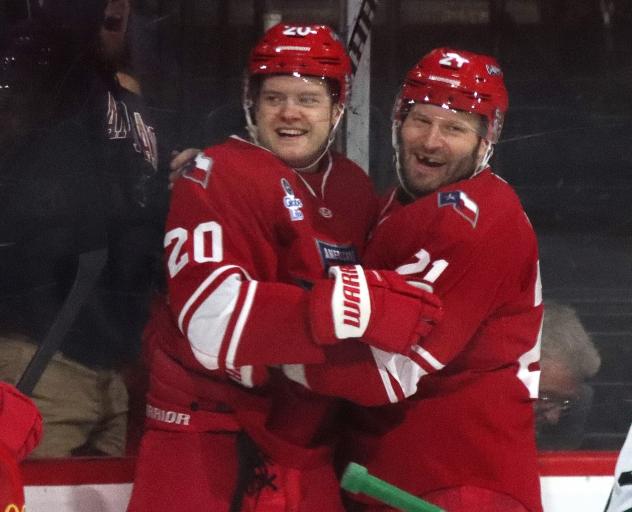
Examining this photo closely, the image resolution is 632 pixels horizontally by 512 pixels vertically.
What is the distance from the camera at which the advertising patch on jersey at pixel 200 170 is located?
1.97 meters

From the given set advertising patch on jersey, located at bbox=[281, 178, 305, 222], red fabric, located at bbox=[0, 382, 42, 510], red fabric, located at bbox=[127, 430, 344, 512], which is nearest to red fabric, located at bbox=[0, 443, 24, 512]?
red fabric, located at bbox=[0, 382, 42, 510]

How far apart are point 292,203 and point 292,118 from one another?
0.55 feet

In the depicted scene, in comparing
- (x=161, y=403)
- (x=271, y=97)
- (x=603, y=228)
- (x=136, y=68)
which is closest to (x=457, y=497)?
(x=161, y=403)

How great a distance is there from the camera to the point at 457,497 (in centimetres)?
200

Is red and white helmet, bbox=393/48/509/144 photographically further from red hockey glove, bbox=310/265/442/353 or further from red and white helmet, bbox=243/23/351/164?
red hockey glove, bbox=310/265/442/353

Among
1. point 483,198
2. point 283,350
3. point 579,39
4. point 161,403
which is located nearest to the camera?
point 283,350

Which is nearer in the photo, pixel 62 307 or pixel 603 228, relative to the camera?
pixel 62 307

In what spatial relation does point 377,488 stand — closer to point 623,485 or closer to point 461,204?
point 623,485

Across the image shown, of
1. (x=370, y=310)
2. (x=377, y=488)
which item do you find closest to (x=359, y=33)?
(x=370, y=310)

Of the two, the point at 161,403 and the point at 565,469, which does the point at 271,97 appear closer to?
the point at 161,403

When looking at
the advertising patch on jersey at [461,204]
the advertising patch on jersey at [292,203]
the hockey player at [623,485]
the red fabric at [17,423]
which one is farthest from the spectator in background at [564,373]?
the red fabric at [17,423]

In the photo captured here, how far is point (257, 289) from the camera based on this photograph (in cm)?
185

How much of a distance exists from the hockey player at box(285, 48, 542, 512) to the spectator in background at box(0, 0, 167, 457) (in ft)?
2.07

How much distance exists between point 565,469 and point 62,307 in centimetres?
112
